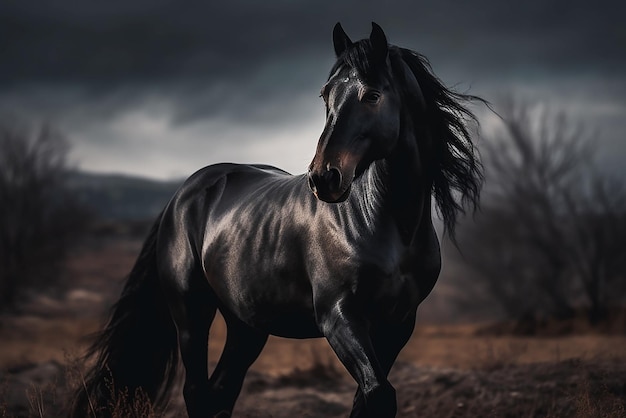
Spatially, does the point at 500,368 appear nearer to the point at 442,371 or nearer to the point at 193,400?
the point at 442,371

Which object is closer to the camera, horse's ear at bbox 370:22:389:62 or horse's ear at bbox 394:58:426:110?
horse's ear at bbox 370:22:389:62

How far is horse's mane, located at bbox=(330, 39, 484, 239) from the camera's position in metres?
3.95

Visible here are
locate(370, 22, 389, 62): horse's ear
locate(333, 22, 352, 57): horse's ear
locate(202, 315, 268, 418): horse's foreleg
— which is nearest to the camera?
locate(370, 22, 389, 62): horse's ear

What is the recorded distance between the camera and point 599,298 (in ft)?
69.8

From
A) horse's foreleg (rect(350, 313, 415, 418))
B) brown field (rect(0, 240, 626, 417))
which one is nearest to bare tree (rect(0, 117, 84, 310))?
brown field (rect(0, 240, 626, 417))

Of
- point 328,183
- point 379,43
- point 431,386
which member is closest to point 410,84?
point 379,43

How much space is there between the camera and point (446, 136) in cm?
403

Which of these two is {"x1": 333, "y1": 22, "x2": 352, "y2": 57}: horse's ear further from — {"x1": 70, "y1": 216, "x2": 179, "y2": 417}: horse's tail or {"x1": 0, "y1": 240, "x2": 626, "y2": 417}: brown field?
{"x1": 0, "y1": 240, "x2": 626, "y2": 417}: brown field

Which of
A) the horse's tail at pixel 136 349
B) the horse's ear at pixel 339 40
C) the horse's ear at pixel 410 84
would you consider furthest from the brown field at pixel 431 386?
the horse's ear at pixel 339 40

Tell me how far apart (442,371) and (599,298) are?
14133mm

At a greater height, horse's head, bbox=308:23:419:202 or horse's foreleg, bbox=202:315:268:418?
horse's head, bbox=308:23:419:202

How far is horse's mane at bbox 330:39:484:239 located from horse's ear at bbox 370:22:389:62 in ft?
0.59

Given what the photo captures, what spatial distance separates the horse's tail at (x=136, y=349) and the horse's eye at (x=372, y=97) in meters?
2.84

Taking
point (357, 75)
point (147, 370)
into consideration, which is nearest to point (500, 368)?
point (147, 370)
